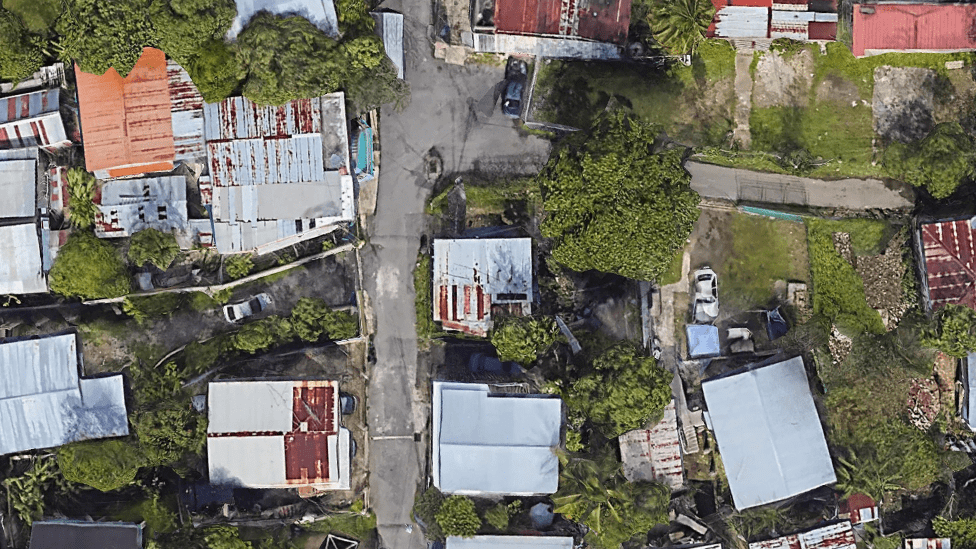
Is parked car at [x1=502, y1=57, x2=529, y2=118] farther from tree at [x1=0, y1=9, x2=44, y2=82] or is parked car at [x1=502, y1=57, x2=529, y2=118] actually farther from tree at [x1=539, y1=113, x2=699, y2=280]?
tree at [x1=0, y1=9, x2=44, y2=82]

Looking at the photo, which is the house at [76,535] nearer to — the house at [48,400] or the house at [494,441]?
the house at [48,400]

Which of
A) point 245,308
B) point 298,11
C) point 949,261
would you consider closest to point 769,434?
point 949,261

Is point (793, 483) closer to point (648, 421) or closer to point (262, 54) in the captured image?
point (648, 421)

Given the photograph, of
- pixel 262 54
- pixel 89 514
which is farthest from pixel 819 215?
pixel 89 514

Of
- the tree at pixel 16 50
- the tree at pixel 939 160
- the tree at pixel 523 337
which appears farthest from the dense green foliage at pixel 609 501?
the tree at pixel 16 50

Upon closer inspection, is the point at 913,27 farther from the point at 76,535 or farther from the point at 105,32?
the point at 76,535

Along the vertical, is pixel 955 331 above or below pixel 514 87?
below
